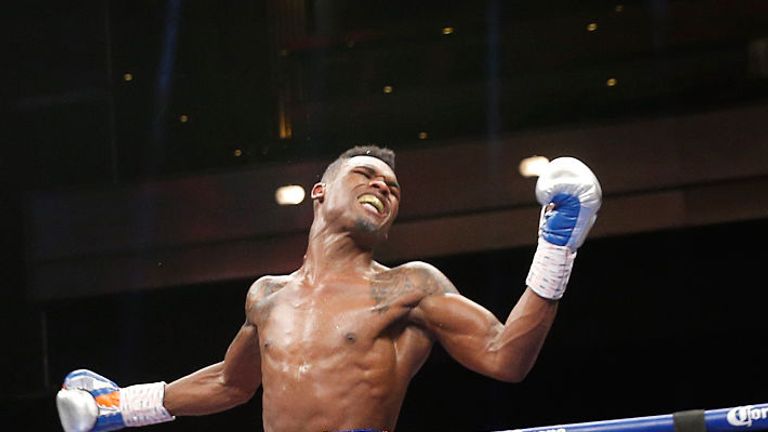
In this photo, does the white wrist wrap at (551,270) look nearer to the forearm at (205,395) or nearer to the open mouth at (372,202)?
the open mouth at (372,202)

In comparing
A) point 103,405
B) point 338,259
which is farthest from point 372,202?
point 103,405

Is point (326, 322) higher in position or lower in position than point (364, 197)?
lower

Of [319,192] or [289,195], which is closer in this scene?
[319,192]

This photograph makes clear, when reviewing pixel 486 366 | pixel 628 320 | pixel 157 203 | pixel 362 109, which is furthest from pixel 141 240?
pixel 486 366

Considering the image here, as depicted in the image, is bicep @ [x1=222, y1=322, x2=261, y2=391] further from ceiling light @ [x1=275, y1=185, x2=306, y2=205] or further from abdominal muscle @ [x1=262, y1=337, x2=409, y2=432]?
ceiling light @ [x1=275, y1=185, x2=306, y2=205]

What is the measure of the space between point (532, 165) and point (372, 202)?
1727 mm

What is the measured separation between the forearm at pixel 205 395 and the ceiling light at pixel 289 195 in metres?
1.64

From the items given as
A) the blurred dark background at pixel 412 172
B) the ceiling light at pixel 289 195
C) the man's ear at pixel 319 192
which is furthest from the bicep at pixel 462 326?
Answer: the ceiling light at pixel 289 195

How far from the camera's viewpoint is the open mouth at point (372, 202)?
9.64 ft

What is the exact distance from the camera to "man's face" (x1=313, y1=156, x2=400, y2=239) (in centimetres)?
293

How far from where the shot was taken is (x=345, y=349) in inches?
108

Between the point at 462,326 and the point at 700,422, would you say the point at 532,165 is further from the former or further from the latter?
the point at 700,422

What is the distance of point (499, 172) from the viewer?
460cm

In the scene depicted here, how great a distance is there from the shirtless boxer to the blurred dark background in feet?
5.00
